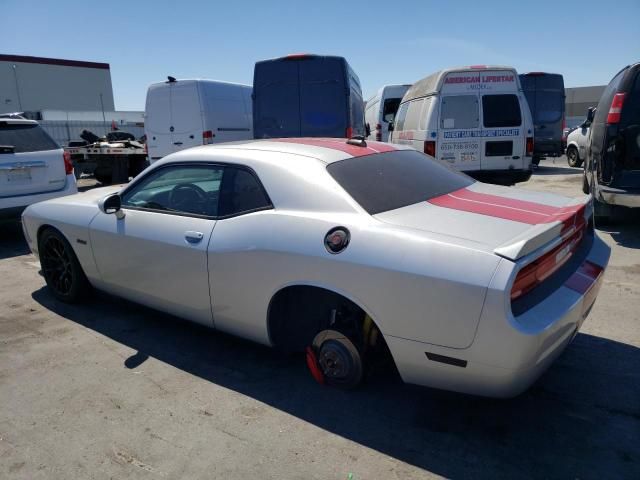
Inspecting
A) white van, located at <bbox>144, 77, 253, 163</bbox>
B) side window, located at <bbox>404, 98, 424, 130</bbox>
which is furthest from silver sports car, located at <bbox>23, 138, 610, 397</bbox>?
white van, located at <bbox>144, 77, 253, 163</bbox>

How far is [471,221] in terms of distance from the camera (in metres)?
2.69

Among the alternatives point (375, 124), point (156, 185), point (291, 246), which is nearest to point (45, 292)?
point (156, 185)

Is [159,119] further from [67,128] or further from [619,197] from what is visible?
[67,128]

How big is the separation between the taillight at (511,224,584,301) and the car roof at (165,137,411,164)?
1.36m

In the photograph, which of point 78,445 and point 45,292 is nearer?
point 78,445

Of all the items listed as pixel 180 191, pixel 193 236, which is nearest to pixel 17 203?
pixel 180 191

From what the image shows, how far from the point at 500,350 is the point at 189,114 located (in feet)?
33.4

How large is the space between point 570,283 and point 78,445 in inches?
109

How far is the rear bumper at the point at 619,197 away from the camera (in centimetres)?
590

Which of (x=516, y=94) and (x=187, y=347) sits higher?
(x=516, y=94)

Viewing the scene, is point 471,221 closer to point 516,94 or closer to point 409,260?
point 409,260

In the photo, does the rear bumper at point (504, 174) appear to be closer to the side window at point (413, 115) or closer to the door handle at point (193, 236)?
the side window at point (413, 115)

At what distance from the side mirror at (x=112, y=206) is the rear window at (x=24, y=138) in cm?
378

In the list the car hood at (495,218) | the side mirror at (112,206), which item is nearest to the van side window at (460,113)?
the car hood at (495,218)
